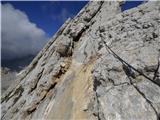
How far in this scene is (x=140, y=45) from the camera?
23.1m

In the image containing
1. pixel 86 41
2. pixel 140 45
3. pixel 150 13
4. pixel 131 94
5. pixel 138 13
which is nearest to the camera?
pixel 131 94

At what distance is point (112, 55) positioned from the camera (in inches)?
950

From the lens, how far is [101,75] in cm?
2320

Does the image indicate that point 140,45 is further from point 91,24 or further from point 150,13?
point 91,24

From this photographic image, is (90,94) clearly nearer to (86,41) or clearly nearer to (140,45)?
(140,45)

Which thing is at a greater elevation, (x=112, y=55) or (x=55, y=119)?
(x=112, y=55)

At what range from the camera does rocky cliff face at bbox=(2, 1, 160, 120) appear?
19984 mm

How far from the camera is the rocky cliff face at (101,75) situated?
65.6 ft

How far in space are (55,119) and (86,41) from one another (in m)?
11.9

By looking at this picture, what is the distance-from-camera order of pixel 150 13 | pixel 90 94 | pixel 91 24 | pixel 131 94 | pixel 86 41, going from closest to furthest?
pixel 131 94
pixel 90 94
pixel 150 13
pixel 86 41
pixel 91 24

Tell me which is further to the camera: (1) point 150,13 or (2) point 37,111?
(2) point 37,111

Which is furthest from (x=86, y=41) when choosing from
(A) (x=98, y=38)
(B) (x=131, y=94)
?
(B) (x=131, y=94)

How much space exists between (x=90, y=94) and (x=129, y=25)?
7695 millimetres

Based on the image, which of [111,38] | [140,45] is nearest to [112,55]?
[140,45]
